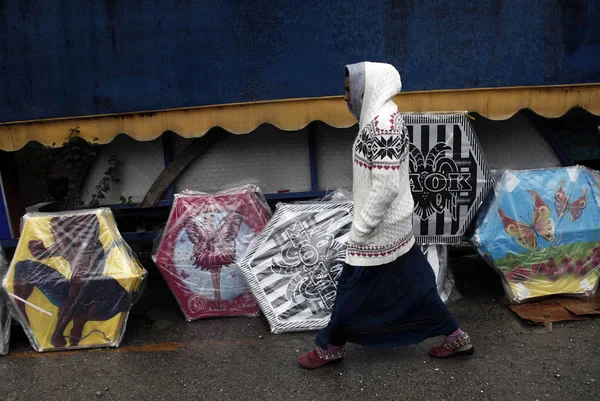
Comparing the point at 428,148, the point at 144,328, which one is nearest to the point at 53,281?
the point at 144,328

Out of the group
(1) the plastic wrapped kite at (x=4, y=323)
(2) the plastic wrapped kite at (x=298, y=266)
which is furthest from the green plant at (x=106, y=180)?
(2) the plastic wrapped kite at (x=298, y=266)

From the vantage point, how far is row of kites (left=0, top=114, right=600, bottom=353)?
321 cm

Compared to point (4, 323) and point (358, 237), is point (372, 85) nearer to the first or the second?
point (358, 237)

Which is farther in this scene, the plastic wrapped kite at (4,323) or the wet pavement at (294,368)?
the plastic wrapped kite at (4,323)

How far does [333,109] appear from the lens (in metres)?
3.58

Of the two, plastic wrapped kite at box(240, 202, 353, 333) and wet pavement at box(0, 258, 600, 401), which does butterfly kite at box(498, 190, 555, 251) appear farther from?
plastic wrapped kite at box(240, 202, 353, 333)

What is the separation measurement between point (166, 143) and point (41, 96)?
934mm

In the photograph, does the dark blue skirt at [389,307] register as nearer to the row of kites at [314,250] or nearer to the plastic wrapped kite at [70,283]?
the row of kites at [314,250]

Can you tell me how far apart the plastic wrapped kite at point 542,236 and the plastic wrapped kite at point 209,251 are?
1.58 meters

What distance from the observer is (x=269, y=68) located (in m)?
3.61

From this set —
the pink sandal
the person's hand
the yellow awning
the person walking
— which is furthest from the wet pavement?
the yellow awning

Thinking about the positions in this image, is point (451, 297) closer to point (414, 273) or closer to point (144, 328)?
point (414, 273)

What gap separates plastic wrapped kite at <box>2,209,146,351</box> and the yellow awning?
832mm

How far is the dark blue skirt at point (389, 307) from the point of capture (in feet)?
8.94
